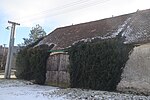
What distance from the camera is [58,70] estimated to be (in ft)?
71.8

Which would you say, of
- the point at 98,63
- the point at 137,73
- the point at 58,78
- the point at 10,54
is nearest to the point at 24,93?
the point at 98,63

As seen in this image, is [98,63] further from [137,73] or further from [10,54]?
[10,54]

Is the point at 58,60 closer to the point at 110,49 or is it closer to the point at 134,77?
the point at 110,49

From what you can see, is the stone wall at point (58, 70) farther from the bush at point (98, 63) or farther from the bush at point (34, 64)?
the bush at point (98, 63)

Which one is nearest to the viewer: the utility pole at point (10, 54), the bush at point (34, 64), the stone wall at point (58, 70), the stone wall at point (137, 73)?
the stone wall at point (137, 73)

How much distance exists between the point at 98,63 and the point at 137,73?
9.11 feet

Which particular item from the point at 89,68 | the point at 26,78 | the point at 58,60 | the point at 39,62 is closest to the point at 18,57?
the point at 26,78

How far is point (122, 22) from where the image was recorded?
20516 mm

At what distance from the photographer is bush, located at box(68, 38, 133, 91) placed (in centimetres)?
1630

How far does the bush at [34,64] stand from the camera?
23.0 metres

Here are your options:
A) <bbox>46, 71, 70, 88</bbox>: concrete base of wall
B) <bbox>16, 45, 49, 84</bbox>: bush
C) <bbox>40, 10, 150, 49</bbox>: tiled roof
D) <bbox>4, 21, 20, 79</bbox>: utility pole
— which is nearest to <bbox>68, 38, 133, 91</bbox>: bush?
<bbox>40, 10, 150, 49</bbox>: tiled roof

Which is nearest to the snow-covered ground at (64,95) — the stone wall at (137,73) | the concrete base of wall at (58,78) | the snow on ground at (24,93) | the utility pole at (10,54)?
the snow on ground at (24,93)

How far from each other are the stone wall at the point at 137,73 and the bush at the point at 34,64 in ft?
28.5

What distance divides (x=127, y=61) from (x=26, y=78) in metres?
12.3
